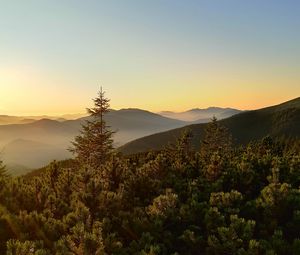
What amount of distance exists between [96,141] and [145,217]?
150 ft

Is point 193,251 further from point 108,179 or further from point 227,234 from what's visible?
point 108,179

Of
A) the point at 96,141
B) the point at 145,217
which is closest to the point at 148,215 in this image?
the point at 145,217

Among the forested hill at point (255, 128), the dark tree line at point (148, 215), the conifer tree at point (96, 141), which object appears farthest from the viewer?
the forested hill at point (255, 128)

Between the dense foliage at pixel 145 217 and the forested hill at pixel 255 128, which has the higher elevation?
the forested hill at pixel 255 128

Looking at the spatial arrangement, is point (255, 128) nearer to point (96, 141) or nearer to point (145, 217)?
point (96, 141)

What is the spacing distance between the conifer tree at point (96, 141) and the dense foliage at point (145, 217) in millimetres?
40013

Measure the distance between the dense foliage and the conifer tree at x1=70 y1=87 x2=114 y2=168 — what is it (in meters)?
40.0

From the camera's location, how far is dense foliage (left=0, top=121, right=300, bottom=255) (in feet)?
26.6

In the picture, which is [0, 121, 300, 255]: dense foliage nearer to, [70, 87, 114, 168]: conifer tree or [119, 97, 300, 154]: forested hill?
[70, 87, 114, 168]: conifer tree

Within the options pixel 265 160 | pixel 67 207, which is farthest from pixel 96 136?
pixel 67 207

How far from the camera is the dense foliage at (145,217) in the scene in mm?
8102

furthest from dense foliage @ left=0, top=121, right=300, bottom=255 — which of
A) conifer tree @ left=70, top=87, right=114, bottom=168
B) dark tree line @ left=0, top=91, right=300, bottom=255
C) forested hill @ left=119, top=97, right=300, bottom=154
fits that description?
forested hill @ left=119, top=97, right=300, bottom=154

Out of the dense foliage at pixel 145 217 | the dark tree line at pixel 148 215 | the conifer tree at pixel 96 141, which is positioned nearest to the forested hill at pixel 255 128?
the conifer tree at pixel 96 141

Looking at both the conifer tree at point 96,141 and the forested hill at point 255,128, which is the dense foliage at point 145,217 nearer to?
the conifer tree at point 96,141
